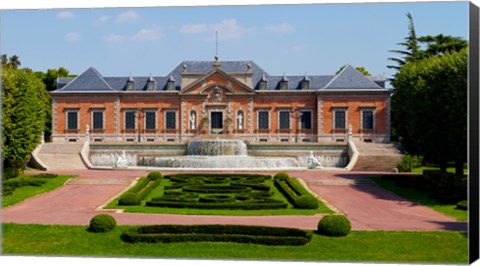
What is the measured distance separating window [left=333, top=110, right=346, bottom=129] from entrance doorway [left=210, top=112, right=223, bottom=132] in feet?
31.8

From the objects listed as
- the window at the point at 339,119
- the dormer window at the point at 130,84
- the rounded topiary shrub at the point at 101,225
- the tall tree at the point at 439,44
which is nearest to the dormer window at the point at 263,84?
the window at the point at 339,119

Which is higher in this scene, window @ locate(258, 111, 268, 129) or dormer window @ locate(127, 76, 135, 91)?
dormer window @ locate(127, 76, 135, 91)

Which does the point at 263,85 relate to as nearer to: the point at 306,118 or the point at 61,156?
the point at 306,118

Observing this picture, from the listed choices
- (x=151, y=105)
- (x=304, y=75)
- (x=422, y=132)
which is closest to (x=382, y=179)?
(x=422, y=132)

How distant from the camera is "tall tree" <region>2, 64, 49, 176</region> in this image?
26234mm

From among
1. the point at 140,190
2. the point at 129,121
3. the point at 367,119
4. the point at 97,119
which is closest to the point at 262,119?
the point at 367,119

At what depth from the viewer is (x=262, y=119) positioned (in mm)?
45281

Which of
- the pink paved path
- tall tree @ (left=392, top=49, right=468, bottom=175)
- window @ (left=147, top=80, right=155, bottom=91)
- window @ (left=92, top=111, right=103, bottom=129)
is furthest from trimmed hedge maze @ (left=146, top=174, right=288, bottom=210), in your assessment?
window @ (left=147, top=80, right=155, bottom=91)

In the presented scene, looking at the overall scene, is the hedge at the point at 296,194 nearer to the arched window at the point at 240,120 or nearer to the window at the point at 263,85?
the arched window at the point at 240,120

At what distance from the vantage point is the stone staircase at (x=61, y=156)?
109 ft

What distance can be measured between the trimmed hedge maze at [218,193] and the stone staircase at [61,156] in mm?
10646

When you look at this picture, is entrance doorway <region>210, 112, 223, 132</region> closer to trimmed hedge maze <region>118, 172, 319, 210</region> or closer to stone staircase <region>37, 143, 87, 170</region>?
stone staircase <region>37, 143, 87, 170</region>

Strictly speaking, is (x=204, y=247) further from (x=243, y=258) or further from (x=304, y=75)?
(x=304, y=75)

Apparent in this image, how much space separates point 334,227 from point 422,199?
334 inches
